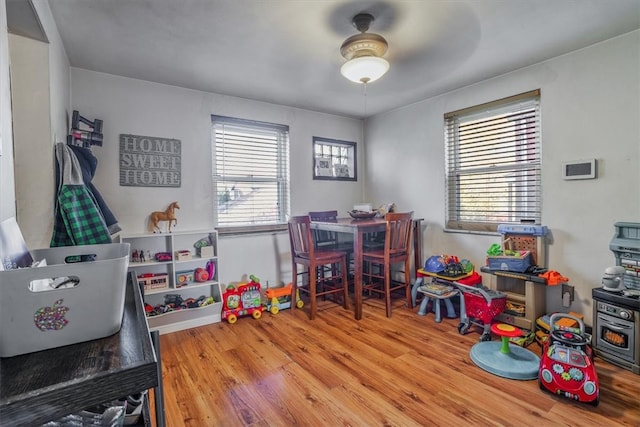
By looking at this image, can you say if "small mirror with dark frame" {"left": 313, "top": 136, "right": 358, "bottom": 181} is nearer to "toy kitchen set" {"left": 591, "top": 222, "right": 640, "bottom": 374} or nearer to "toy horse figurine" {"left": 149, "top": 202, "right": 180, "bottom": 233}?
"toy horse figurine" {"left": 149, "top": 202, "right": 180, "bottom": 233}

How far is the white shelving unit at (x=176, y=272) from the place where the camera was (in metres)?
2.81

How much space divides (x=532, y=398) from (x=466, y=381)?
0.34 meters

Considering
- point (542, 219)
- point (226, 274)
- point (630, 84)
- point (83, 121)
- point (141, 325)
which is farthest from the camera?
point (226, 274)

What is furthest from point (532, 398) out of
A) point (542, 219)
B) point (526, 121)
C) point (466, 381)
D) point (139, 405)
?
point (526, 121)

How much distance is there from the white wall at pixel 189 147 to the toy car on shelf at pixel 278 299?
316mm

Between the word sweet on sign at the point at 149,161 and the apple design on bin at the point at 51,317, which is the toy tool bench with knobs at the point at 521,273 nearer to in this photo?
the apple design on bin at the point at 51,317

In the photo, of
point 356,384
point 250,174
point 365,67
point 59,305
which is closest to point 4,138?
point 59,305

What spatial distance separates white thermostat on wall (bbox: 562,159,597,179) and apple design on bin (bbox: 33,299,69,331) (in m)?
3.25

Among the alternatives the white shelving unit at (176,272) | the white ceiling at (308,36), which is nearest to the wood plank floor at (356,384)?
the white shelving unit at (176,272)

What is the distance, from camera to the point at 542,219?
2.78 meters

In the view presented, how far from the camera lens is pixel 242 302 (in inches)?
124

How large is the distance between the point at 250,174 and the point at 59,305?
9.98ft

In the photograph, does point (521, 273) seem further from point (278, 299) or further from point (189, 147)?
point (189, 147)

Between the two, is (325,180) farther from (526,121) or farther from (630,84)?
(630,84)
